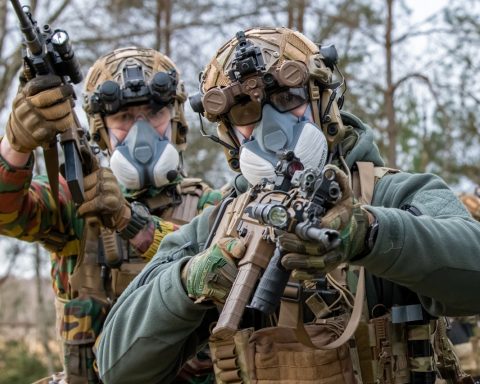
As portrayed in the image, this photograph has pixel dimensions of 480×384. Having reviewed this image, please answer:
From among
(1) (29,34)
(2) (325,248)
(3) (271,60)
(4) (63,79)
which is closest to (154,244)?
(4) (63,79)

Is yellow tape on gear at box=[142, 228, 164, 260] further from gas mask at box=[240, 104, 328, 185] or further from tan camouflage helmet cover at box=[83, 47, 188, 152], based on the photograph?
gas mask at box=[240, 104, 328, 185]

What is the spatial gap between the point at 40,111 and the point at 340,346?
2.38 metres

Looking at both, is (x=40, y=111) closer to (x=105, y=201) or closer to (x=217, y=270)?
(x=105, y=201)

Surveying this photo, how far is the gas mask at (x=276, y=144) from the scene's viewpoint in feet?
12.1

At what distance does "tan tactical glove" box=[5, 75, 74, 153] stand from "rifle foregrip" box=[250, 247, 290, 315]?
94.0 inches

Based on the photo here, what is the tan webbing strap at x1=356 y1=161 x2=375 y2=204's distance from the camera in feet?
12.1

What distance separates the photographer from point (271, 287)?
301 cm

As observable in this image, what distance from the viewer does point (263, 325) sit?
3.71 meters

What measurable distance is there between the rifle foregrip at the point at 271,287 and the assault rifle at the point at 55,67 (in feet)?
8.08

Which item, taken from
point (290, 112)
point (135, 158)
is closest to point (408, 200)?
point (290, 112)

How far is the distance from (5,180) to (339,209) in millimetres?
2851

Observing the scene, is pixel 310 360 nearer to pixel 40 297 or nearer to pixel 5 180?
pixel 5 180

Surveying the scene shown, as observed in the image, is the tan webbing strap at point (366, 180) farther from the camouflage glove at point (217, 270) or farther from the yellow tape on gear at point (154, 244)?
the yellow tape on gear at point (154, 244)

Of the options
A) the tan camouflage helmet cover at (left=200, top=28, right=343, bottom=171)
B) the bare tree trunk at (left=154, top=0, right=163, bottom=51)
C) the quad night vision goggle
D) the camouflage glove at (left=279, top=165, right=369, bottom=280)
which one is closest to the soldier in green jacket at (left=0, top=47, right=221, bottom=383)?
the tan camouflage helmet cover at (left=200, top=28, right=343, bottom=171)
